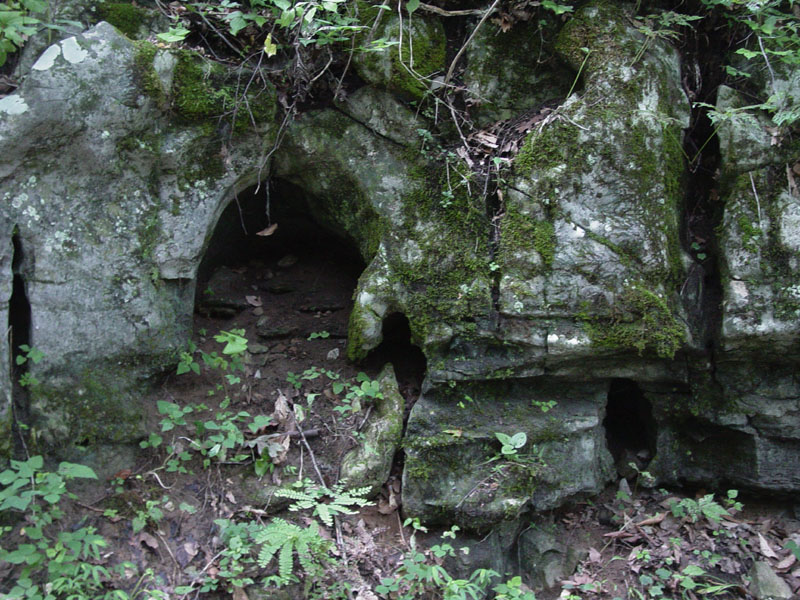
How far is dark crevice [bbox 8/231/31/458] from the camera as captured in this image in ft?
12.6

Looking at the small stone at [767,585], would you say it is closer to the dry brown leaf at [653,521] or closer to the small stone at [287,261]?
the dry brown leaf at [653,521]

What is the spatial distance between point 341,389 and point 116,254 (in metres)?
1.80

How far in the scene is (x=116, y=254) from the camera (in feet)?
13.7

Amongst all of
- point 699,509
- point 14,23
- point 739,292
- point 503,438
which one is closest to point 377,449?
point 503,438

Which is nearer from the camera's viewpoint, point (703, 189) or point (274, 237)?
point (703, 189)

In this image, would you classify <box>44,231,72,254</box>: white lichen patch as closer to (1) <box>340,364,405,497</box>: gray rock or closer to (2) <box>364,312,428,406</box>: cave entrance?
(2) <box>364,312,428,406</box>: cave entrance

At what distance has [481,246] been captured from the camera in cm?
445

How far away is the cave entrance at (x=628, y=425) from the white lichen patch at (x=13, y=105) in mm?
4498

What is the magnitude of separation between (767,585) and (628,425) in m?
1.48

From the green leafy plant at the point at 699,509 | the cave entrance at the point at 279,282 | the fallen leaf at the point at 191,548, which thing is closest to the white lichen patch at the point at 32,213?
the cave entrance at the point at 279,282

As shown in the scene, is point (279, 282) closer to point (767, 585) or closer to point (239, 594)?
point (239, 594)

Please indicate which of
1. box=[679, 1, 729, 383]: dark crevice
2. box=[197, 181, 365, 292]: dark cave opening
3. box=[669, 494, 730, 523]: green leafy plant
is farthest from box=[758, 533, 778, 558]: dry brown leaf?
box=[197, 181, 365, 292]: dark cave opening

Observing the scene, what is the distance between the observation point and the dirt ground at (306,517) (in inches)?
153

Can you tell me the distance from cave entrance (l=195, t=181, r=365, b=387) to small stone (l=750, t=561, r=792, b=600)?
323 cm
